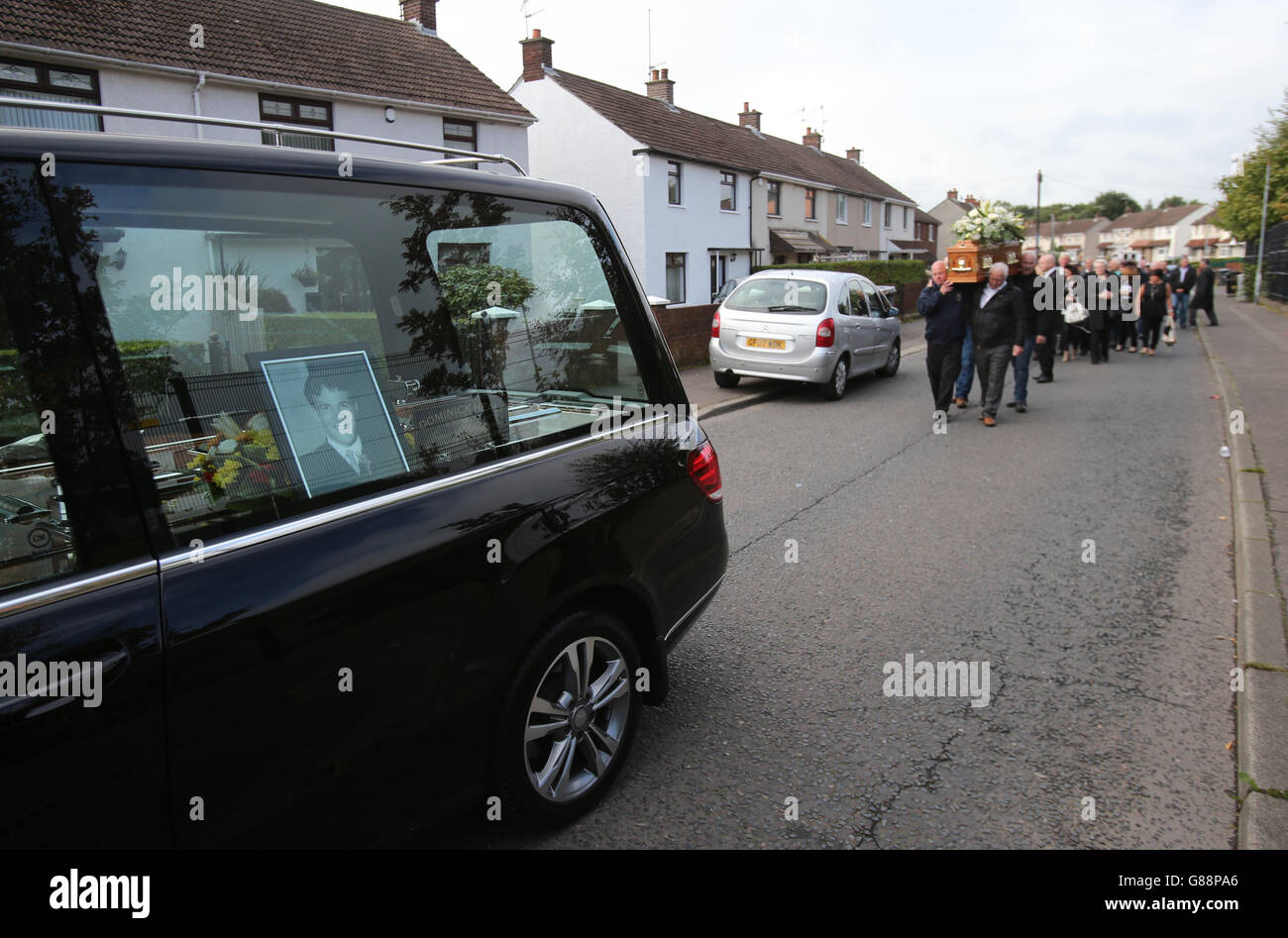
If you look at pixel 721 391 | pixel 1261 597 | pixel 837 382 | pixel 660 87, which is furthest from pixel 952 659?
pixel 660 87

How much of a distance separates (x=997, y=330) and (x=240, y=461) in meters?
9.87

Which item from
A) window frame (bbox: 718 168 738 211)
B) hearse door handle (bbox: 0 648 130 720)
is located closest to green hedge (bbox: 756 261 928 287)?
window frame (bbox: 718 168 738 211)

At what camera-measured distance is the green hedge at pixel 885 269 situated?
30.7 m

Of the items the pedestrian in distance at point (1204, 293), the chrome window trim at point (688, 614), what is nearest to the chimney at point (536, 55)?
the pedestrian in distance at point (1204, 293)

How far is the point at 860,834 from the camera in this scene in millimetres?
2846

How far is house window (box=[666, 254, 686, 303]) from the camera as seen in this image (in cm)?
3244

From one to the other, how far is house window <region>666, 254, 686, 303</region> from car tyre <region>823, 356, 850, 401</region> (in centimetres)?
2020

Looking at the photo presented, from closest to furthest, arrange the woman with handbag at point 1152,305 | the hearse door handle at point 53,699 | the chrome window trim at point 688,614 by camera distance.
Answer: the hearse door handle at point 53,699 < the chrome window trim at point 688,614 < the woman with handbag at point 1152,305

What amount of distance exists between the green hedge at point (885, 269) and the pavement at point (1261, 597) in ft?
60.5

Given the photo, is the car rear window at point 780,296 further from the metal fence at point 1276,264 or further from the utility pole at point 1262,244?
the utility pole at point 1262,244
